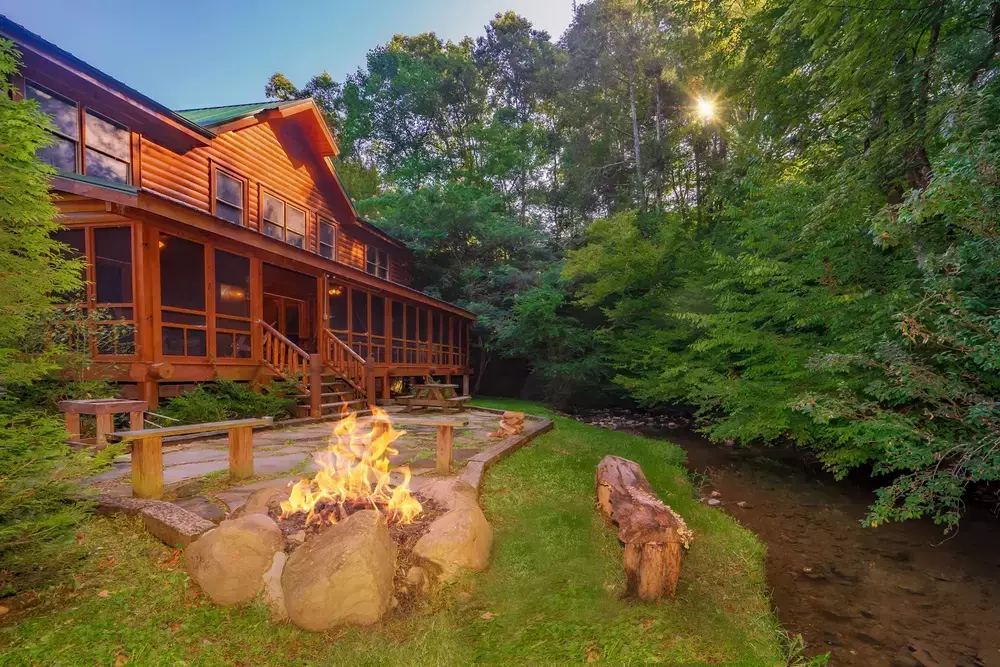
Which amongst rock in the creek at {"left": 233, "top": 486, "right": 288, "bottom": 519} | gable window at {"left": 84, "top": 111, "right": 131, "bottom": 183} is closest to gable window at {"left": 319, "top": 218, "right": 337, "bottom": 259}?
gable window at {"left": 84, "top": 111, "right": 131, "bottom": 183}

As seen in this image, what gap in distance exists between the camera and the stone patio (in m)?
4.66

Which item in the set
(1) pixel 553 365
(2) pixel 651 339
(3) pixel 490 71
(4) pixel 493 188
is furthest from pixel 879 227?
(3) pixel 490 71

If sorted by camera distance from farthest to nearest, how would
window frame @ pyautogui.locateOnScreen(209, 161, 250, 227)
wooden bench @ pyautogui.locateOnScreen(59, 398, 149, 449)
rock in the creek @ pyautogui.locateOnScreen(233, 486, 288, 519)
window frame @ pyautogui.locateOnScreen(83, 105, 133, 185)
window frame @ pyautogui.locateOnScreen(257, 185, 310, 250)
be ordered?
window frame @ pyautogui.locateOnScreen(257, 185, 310, 250) < window frame @ pyautogui.locateOnScreen(209, 161, 250, 227) < window frame @ pyautogui.locateOnScreen(83, 105, 133, 185) < wooden bench @ pyautogui.locateOnScreen(59, 398, 149, 449) < rock in the creek @ pyautogui.locateOnScreen(233, 486, 288, 519)

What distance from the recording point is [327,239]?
61.5ft

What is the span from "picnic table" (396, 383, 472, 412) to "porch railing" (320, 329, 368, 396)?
150cm

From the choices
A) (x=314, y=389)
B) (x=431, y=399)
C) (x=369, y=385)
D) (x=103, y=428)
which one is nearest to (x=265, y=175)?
(x=369, y=385)

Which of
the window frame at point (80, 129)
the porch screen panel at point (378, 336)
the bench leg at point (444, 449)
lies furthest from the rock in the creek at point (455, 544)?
the porch screen panel at point (378, 336)

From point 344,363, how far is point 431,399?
2.61 m

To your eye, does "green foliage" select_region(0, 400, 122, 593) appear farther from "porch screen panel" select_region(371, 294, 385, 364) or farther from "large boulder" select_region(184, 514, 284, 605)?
"porch screen panel" select_region(371, 294, 385, 364)

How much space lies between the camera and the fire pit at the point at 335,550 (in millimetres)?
3111

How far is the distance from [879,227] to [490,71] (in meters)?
37.5

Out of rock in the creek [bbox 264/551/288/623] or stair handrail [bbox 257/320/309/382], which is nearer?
rock in the creek [bbox 264/551/288/623]

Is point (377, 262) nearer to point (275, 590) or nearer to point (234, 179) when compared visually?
point (234, 179)

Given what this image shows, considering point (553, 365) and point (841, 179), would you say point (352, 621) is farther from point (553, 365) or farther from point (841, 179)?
point (553, 365)
